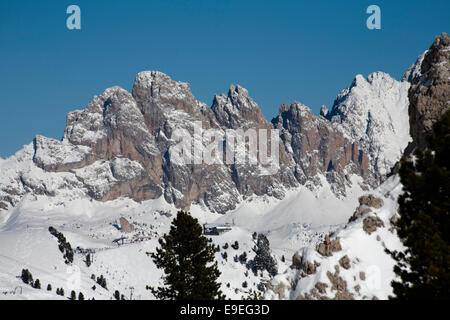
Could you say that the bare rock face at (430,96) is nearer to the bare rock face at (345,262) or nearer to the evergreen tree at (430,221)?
the bare rock face at (345,262)

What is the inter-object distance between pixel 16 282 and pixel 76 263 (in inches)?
2110

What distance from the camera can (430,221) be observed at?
28.6m

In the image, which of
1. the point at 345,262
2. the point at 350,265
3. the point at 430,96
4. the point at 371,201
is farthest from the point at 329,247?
the point at 430,96

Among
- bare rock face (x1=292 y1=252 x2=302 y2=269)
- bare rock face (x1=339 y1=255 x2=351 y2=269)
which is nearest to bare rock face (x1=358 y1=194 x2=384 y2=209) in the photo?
bare rock face (x1=339 y1=255 x2=351 y2=269)

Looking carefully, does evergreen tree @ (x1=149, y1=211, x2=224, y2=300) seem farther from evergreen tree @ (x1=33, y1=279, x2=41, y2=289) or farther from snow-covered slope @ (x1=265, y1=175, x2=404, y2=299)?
evergreen tree @ (x1=33, y1=279, x2=41, y2=289)

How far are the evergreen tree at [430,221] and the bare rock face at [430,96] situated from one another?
3081 cm

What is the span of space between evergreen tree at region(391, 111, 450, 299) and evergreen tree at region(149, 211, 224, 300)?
79.4 ft

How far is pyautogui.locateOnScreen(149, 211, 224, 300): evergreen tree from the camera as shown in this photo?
51.8 metres

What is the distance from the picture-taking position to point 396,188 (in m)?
61.8

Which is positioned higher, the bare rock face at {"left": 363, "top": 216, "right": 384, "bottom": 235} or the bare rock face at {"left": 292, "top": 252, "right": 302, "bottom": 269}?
the bare rock face at {"left": 363, "top": 216, "right": 384, "bottom": 235}

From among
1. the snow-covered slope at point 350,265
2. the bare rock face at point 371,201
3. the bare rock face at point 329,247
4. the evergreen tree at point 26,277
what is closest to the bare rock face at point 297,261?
the snow-covered slope at point 350,265

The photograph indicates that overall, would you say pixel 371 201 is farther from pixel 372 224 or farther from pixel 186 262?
pixel 186 262
